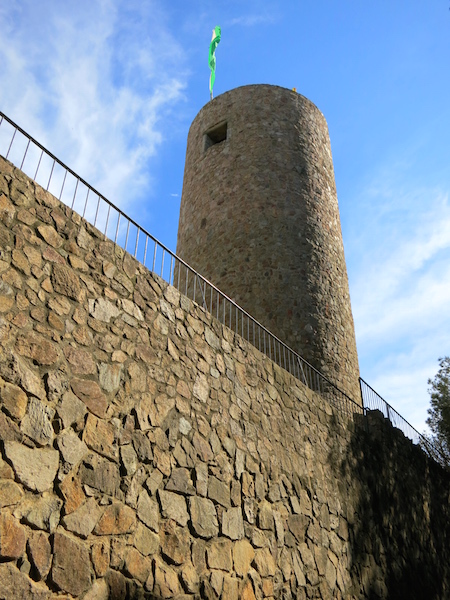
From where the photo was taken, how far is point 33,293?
3.81 meters

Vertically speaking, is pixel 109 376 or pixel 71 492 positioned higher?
pixel 109 376

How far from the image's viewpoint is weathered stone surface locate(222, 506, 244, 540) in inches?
185

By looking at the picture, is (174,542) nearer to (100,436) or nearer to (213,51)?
(100,436)

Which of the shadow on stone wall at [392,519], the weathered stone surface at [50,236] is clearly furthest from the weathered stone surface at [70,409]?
the shadow on stone wall at [392,519]

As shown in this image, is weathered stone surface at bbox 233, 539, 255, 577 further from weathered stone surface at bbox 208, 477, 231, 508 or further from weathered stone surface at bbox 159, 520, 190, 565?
weathered stone surface at bbox 159, 520, 190, 565

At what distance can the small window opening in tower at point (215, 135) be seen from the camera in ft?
39.9

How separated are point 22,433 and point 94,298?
127 centimetres

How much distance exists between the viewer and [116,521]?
371 cm

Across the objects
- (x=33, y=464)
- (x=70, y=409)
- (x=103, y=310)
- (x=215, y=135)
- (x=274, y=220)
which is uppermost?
(x=215, y=135)

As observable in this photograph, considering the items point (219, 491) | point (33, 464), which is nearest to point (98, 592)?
point (33, 464)

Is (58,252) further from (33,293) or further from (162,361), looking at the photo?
(162,361)

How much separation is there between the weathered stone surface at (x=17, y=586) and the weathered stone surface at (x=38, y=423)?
0.74 m

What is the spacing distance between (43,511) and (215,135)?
10652 mm

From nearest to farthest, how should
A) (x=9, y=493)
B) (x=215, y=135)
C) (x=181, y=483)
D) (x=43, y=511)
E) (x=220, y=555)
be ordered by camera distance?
(x=9, y=493) < (x=43, y=511) < (x=181, y=483) < (x=220, y=555) < (x=215, y=135)
